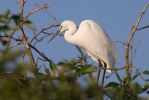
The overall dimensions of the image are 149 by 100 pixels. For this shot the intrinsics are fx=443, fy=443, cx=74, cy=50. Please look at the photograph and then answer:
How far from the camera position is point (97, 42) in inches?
312

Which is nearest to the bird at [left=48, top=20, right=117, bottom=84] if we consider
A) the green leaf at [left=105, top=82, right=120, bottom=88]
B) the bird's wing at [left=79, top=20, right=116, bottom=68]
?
the bird's wing at [left=79, top=20, right=116, bottom=68]

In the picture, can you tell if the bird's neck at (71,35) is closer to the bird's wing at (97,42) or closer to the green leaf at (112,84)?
the bird's wing at (97,42)

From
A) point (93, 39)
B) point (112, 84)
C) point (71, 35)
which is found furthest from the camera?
point (93, 39)

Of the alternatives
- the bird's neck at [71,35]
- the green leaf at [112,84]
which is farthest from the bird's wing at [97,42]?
the green leaf at [112,84]

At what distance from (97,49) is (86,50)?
0.72ft

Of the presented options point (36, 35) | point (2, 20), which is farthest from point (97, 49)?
point (2, 20)

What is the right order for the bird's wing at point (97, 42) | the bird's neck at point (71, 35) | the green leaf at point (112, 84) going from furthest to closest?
the bird's wing at point (97, 42) → the bird's neck at point (71, 35) → the green leaf at point (112, 84)

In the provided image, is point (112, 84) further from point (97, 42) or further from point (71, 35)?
point (97, 42)

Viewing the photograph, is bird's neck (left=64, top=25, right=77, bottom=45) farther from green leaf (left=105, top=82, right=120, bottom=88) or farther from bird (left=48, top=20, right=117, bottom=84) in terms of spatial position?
green leaf (left=105, top=82, right=120, bottom=88)

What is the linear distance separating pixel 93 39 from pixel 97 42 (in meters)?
0.09

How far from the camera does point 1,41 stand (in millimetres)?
1667

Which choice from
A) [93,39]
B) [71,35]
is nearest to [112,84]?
[71,35]

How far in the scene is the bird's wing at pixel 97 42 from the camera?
25.5 ft

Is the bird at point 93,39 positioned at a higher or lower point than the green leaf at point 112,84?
higher
